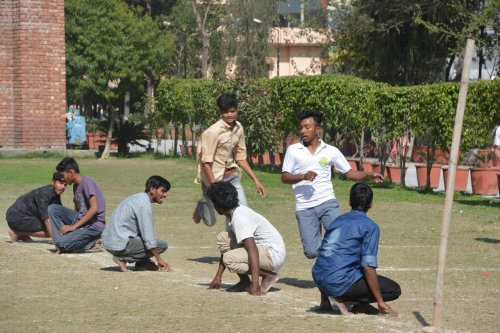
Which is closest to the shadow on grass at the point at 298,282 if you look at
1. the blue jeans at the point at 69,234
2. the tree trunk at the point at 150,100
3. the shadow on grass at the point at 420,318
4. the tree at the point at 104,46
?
the shadow on grass at the point at 420,318

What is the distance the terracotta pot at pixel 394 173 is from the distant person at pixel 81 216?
16050 mm

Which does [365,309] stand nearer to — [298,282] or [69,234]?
[298,282]

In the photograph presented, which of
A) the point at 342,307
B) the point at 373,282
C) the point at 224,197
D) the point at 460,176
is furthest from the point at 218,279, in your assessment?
the point at 460,176

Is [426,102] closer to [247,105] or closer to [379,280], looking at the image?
[247,105]

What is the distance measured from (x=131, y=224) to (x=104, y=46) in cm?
2857

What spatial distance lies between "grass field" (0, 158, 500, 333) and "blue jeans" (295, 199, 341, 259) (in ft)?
1.55

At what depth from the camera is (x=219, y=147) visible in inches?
508

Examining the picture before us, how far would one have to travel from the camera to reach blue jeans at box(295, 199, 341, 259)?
1120 cm

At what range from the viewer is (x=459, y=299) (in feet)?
35.1

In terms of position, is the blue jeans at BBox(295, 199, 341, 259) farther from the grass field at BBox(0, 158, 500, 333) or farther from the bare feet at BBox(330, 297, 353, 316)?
the bare feet at BBox(330, 297, 353, 316)

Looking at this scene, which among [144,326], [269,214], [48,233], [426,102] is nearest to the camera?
[144,326]

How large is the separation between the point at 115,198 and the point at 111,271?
33.2 ft

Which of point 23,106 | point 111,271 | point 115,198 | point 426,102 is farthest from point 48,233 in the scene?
point 23,106

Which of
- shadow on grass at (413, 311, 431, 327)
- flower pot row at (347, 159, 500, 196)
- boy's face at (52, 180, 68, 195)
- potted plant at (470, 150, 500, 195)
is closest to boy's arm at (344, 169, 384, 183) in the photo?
shadow on grass at (413, 311, 431, 327)
